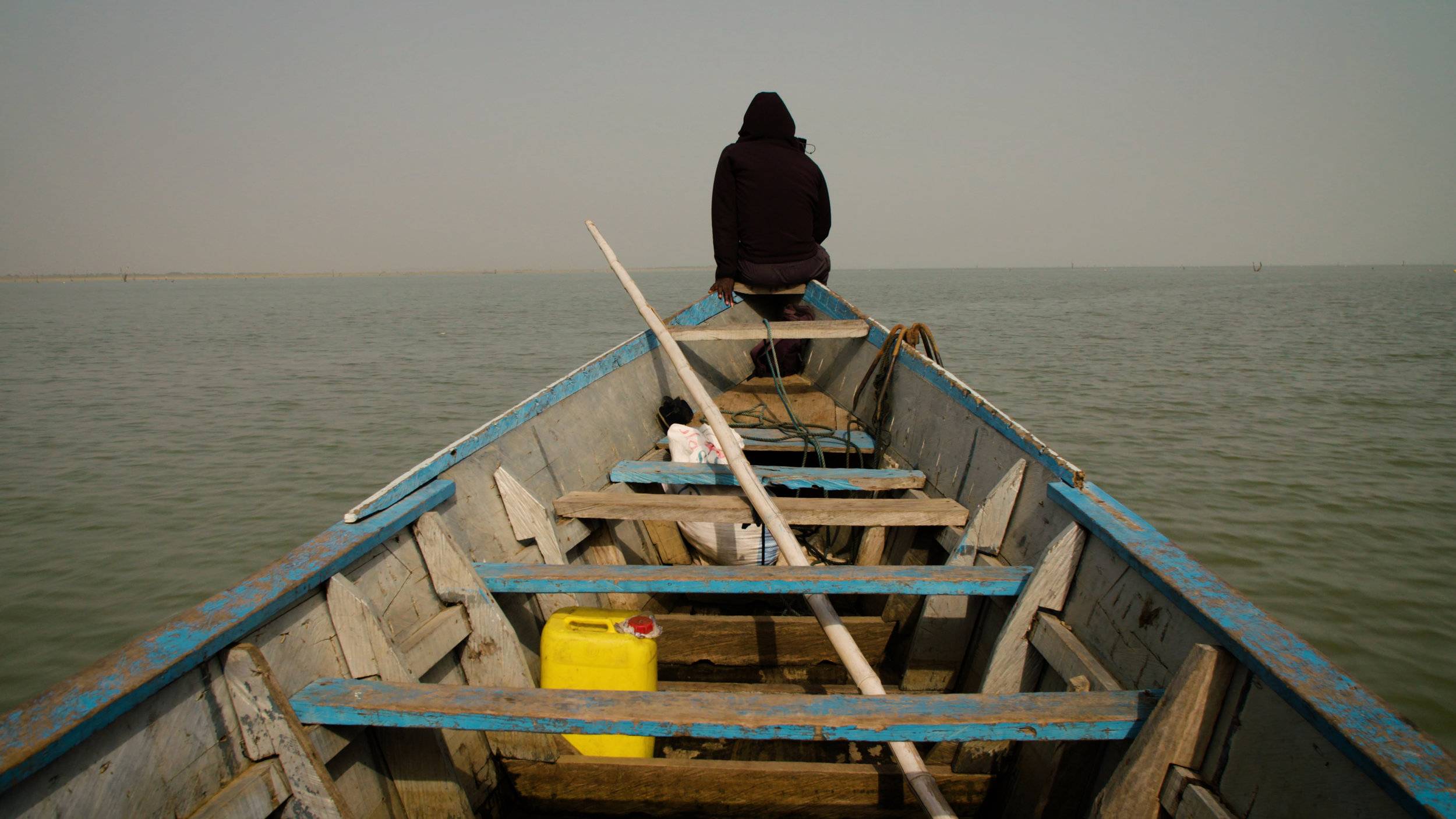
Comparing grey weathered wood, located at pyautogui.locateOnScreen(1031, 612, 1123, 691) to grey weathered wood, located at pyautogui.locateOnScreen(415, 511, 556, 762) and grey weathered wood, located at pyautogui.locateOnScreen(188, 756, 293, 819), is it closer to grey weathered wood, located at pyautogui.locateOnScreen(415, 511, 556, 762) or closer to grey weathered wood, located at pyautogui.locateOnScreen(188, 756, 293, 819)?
grey weathered wood, located at pyautogui.locateOnScreen(415, 511, 556, 762)

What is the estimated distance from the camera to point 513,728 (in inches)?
67.0

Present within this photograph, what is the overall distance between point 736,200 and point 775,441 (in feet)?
7.28

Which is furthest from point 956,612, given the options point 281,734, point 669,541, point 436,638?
point 281,734

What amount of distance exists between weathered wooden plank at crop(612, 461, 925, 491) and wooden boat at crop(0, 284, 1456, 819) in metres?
0.02

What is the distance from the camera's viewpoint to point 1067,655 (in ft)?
6.92

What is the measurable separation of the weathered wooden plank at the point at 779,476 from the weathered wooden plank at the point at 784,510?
0.86ft

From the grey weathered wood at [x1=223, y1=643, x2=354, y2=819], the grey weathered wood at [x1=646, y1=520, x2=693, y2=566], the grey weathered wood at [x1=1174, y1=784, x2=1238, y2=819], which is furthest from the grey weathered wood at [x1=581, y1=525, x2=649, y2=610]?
the grey weathered wood at [x1=1174, y1=784, x2=1238, y2=819]

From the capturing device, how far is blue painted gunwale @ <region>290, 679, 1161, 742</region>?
5.40ft

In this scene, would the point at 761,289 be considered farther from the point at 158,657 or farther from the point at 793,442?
the point at 158,657

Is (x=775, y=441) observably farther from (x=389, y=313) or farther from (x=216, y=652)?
(x=389, y=313)

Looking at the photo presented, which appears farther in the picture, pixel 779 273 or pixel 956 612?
pixel 779 273

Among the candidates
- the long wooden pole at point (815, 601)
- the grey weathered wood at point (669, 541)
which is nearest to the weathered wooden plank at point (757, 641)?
the long wooden pole at point (815, 601)

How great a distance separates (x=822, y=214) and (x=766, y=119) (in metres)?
0.93

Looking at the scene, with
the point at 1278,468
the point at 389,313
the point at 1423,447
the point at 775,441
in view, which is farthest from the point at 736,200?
the point at 389,313
